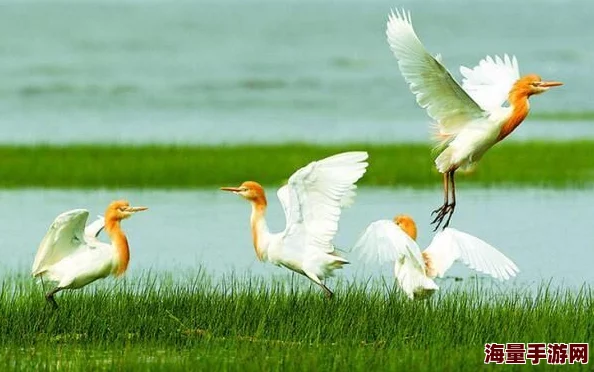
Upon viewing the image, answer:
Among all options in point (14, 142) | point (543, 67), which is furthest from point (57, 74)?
point (14, 142)

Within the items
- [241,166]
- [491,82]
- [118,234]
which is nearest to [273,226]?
[241,166]

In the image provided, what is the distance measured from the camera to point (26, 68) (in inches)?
2020

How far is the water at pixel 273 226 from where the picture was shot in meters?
14.8

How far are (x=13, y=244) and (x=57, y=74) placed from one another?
108ft

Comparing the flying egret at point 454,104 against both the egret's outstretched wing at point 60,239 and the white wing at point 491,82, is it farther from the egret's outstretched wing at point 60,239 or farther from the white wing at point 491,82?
the egret's outstretched wing at point 60,239

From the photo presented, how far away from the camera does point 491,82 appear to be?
11.7 metres

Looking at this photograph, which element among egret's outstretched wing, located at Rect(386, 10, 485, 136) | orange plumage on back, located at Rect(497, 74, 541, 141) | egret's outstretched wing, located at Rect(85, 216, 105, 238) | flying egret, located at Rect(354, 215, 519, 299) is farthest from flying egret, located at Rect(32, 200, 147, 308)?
orange plumage on back, located at Rect(497, 74, 541, 141)

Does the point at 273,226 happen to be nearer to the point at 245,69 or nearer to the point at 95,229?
the point at 95,229

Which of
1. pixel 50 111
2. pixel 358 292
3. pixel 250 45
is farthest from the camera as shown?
pixel 250 45

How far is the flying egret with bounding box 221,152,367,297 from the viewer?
10422 millimetres

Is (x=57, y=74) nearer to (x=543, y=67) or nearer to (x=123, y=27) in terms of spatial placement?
(x=543, y=67)

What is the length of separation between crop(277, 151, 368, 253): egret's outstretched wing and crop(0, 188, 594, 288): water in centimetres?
242

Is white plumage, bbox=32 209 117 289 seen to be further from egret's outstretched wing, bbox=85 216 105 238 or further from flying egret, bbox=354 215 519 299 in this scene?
flying egret, bbox=354 215 519 299

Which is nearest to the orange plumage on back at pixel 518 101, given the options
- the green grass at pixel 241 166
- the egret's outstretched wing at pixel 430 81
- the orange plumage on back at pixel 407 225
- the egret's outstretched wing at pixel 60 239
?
the egret's outstretched wing at pixel 430 81
